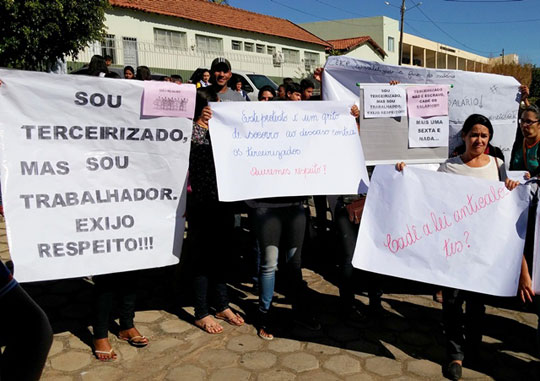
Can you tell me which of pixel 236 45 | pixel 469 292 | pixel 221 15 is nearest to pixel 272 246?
pixel 469 292

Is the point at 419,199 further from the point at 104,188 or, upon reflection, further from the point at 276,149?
the point at 104,188

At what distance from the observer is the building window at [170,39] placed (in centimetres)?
2098

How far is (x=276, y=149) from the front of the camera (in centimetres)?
332

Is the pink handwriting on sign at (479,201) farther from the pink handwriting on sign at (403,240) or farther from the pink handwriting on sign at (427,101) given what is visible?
the pink handwriting on sign at (427,101)

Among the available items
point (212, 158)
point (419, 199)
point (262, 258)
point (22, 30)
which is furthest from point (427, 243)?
point (22, 30)

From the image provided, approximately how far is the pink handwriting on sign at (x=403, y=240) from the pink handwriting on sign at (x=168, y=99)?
5.21 feet

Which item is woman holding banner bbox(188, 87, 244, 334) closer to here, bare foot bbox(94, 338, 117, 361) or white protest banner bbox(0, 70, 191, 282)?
white protest banner bbox(0, 70, 191, 282)

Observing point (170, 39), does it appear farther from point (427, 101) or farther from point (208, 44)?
point (427, 101)

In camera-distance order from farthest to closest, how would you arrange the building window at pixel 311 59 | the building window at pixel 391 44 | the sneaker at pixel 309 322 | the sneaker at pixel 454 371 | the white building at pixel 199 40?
the building window at pixel 391 44
the building window at pixel 311 59
the white building at pixel 199 40
the sneaker at pixel 309 322
the sneaker at pixel 454 371

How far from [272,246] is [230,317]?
806 millimetres

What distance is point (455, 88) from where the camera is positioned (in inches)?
161

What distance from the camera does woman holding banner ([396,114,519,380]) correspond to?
2.97m

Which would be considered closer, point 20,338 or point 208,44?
point 20,338

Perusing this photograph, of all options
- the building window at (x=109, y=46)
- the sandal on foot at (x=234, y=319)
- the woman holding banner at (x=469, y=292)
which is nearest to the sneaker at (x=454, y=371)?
the woman holding banner at (x=469, y=292)
